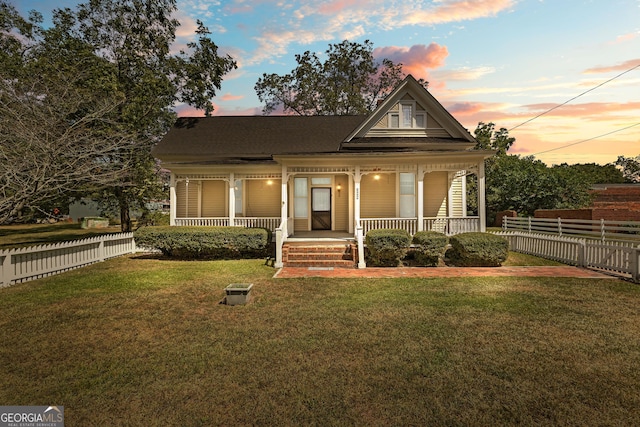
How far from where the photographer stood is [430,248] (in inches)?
457

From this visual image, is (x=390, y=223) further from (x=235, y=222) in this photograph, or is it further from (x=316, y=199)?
(x=235, y=222)

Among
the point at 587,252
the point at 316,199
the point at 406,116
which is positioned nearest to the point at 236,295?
the point at 316,199

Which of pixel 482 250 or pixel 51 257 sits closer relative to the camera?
pixel 51 257

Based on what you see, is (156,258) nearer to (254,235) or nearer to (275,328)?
(254,235)

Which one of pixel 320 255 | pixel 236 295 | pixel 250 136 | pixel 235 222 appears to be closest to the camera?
pixel 236 295

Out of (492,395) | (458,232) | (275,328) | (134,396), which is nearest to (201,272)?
(275,328)

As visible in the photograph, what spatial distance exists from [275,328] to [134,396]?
8.20 feet

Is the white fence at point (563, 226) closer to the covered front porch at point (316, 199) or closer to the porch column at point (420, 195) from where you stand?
the covered front porch at point (316, 199)

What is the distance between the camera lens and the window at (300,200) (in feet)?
55.0

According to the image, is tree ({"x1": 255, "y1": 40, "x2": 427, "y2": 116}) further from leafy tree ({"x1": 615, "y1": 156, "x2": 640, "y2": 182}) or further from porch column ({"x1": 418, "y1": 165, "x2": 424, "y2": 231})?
leafy tree ({"x1": 615, "y1": 156, "x2": 640, "y2": 182})

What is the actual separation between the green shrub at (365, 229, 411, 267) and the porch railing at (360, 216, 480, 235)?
1.78 m

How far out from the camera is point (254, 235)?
13.1m

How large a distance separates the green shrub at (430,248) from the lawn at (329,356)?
315 centimetres

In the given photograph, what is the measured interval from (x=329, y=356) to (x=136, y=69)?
22653 millimetres
